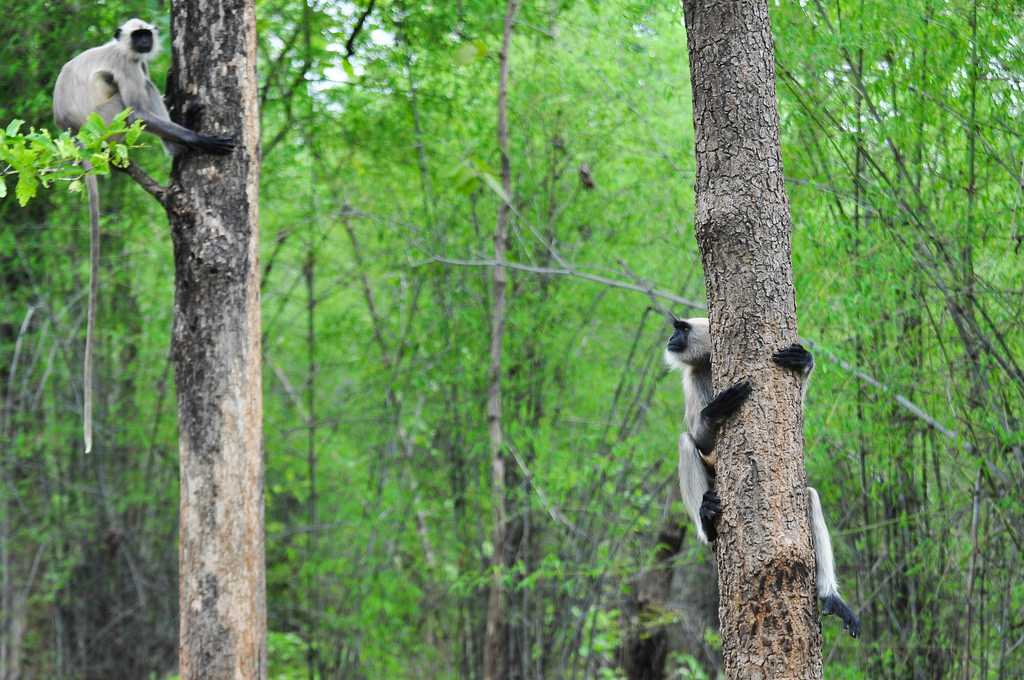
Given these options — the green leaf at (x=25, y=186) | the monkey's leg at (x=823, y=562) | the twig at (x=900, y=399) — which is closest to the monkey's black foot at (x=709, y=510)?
the monkey's leg at (x=823, y=562)

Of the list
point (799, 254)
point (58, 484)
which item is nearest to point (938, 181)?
point (799, 254)

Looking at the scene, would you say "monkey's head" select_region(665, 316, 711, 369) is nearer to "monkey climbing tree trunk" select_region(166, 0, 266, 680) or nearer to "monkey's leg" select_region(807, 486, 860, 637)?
"monkey's leg" select_region(807, 486, 860, 637)

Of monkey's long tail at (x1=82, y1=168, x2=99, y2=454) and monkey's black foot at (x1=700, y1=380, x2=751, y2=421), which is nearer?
monkey's black foot at (x1=700, y1=380, x2=751, y2=421)

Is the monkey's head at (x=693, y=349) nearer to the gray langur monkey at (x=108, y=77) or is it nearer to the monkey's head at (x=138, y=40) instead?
the gray langur monkey at (x=108, y=77)

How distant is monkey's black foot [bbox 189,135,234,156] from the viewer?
425cm

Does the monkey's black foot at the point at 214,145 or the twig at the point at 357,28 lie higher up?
the twig at the point at 357,28

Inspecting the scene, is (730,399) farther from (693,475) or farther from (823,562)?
(693,475)

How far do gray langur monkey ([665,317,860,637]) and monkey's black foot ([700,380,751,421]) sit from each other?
158 millimetres

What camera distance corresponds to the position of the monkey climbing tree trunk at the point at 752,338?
269cm

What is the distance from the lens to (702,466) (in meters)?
4.11

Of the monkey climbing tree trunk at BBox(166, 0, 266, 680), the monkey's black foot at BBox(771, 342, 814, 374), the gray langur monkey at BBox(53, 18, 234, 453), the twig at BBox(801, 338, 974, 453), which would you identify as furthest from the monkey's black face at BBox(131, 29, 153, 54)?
the monkey's black foot at BBox(771, 342, 814, 374)

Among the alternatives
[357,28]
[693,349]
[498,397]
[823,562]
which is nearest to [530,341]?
[498,397]

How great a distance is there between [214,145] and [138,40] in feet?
6.52

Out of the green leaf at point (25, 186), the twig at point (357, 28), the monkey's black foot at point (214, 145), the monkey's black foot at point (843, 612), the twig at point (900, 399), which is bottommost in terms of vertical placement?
the monkey's black foot at point (843, 612)
